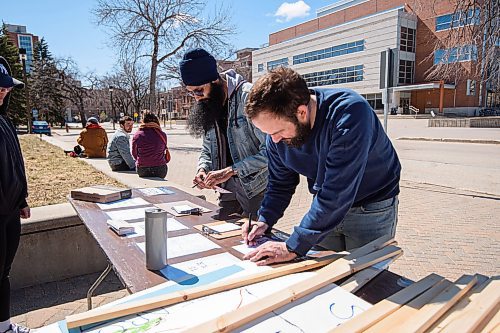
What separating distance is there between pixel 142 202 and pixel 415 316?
208cm

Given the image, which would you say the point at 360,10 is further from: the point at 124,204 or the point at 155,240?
the point at 155,240

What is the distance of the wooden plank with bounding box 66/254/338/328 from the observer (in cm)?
108

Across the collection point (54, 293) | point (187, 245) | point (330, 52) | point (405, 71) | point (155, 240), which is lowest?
point (54, 293)

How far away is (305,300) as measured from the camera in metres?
1.17

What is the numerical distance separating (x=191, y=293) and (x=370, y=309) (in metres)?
0.55

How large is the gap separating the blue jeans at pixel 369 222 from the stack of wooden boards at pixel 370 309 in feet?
1.15

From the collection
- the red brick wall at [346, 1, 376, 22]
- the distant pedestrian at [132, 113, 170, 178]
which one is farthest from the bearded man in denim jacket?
the red brick wall at [346, 1, 376, 22]

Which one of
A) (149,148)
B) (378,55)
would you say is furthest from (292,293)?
(378,55)

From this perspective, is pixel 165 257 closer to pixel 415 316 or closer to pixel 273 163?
pixel 273 163

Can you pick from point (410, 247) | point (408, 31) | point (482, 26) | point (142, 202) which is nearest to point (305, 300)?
point (142, 202)

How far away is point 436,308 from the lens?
41.0 inches

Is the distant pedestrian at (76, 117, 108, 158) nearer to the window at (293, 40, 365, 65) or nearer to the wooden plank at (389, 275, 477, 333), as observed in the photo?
the wooden plank at (389, 275, 477, 333)

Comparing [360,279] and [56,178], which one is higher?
[360,279]

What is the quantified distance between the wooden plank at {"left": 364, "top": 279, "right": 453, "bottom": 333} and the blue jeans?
542 mm
